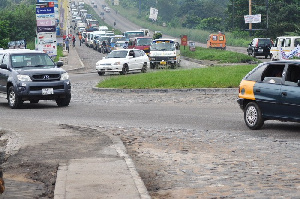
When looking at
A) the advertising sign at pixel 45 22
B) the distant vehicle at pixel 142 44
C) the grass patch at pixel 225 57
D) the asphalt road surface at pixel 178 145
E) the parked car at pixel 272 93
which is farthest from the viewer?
the distant vehicle at pixel 142 44

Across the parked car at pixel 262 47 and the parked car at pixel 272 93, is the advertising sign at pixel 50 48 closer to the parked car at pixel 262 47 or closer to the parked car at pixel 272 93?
the parked car at pixel 262 47

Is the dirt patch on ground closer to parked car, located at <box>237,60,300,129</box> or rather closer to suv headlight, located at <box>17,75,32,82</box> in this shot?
parked car, located at <box>237,60,300,129</box>

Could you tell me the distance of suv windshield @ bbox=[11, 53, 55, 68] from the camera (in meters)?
23.5

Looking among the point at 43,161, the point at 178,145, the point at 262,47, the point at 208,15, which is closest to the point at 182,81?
the point at 178,145

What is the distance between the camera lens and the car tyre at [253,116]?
1566 centimetres

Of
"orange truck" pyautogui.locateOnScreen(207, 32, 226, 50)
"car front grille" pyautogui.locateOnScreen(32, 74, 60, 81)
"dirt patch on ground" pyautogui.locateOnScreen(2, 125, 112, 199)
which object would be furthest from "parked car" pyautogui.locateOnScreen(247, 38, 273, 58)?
"dirt patch on ground" pyautogui.locateOnScreen(2, 125, 112, 199)

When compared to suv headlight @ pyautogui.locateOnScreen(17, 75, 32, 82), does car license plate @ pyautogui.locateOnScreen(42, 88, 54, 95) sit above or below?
below

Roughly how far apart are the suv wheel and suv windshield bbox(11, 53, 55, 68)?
2.91ft

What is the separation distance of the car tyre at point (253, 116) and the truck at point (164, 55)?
3251 centimetres

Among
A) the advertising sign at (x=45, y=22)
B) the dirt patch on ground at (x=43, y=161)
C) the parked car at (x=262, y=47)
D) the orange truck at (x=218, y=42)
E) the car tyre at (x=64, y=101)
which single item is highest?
the advertising sign at (x=45, y=22)

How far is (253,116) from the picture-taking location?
15.8m

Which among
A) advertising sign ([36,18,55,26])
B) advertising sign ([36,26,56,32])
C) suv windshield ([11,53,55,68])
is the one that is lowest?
advertising sign ([36,26,56,32])

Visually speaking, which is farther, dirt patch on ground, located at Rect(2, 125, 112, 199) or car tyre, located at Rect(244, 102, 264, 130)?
car tyre, located at Rect(244, 102, 264, 130)

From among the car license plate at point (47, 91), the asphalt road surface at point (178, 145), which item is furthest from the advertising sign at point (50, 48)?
the car license plate at point (47, 91)
